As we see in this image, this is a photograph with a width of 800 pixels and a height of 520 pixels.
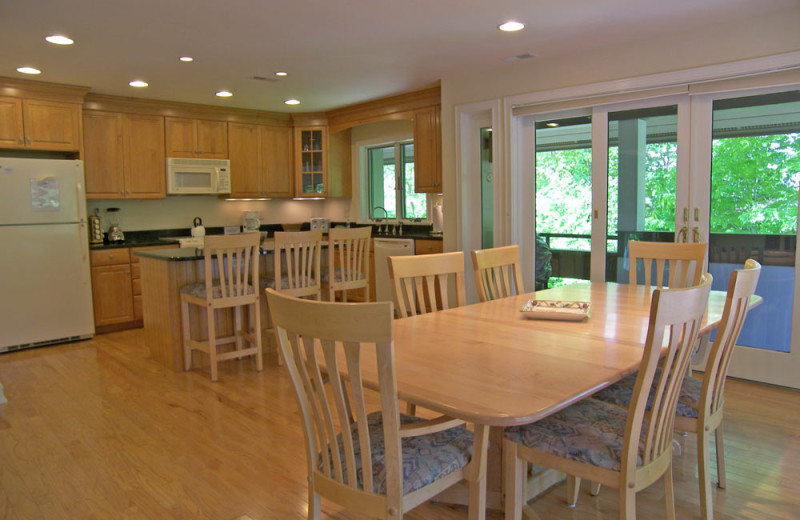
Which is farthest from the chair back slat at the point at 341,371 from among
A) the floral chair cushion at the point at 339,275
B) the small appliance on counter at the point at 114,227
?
the small appliance on counter at the point at 114,227

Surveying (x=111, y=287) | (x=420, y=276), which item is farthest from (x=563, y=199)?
(x=111, y=287)

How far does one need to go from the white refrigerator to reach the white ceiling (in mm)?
900

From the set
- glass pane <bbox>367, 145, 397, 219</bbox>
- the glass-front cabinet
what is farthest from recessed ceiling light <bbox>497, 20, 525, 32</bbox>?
the glass-front cabinet

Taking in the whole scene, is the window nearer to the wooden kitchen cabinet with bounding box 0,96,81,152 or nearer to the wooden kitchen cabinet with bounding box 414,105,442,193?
the wooden kitchen cabinet with bounding box 414,105,442,193

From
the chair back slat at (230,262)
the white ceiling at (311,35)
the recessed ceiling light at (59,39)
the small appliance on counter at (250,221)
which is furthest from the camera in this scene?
the small appliance on counter at (250,221)

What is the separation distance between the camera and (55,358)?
15.5 ft

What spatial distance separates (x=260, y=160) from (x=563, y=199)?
3.78 meters

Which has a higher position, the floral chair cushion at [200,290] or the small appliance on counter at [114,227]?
the small appliance on counter at [114,227]

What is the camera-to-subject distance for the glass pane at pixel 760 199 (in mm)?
3613

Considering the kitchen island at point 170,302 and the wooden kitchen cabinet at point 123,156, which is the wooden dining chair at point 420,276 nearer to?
the kitchen island at point 170,302

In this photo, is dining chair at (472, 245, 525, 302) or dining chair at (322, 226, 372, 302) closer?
dining chair at (472, 245, 525, 302)

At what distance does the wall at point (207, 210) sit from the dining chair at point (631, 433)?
5580mm

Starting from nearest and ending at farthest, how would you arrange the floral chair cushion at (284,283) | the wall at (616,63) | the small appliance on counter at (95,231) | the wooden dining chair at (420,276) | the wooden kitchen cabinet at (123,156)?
the wooden dining chair at (420,276) < the wall at (616,63) < the floral chair cushion at (284,283) < the wooden kitchen cabinet at (123,156) < the small appliance on counter at (95,231)

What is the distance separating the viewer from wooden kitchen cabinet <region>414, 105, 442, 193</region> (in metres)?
5.64
